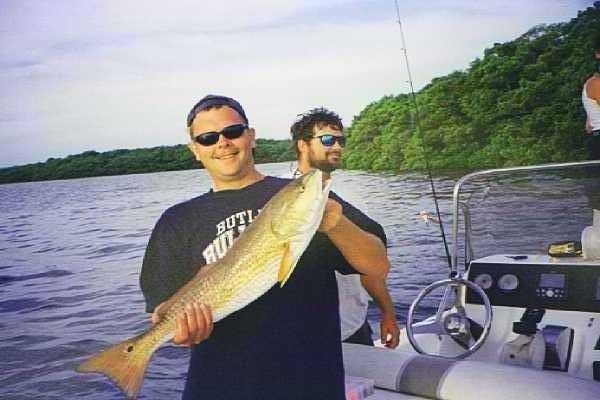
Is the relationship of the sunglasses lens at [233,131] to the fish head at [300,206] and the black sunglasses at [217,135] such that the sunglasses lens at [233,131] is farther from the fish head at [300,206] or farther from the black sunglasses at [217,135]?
the fish head at [300,206]

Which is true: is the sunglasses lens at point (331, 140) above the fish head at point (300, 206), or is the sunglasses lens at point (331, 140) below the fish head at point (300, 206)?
above

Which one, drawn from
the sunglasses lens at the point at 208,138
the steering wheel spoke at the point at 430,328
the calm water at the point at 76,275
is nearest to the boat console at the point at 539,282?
the steering wheel spoke at the point at 430,328

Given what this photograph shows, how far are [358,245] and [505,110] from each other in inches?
71.1

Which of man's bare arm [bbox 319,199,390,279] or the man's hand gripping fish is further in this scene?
man's bare arm [bbox 319,199,390,279]

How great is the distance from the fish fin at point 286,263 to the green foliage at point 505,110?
830 millimetres

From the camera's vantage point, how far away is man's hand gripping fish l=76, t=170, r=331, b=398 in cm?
164

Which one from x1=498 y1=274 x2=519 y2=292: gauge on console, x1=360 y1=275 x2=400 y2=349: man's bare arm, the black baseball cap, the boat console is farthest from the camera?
x1=498 y1=274 x2=519 y2=292: gauge on console

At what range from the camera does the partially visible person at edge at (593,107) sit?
3062 millimetres

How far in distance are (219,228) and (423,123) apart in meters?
1.25

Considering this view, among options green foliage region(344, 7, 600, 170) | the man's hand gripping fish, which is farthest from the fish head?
green foliage region(344, 7, 600, 170)

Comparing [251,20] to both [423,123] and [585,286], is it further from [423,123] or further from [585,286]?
[585,286]

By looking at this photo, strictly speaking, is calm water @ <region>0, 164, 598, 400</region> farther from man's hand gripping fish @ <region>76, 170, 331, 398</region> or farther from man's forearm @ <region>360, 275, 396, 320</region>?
man's forearm @ <region>360, 275, 396, 320</region>

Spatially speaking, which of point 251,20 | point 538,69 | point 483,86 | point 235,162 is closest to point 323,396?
point 235,162

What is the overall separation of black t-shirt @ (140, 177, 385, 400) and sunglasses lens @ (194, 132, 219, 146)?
0.39 feet
